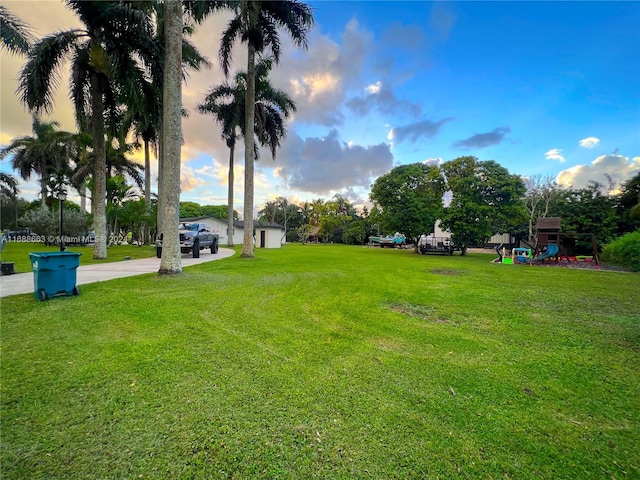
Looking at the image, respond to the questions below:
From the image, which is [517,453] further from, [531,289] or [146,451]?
[531,289]

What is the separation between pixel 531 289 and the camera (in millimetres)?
7332

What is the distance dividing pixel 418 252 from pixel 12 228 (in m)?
61.7

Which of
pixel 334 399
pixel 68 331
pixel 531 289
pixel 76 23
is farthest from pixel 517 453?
pixel 76 23

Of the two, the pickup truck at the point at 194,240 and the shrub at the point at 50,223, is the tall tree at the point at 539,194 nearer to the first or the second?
the pickup truck at the point at 194,240

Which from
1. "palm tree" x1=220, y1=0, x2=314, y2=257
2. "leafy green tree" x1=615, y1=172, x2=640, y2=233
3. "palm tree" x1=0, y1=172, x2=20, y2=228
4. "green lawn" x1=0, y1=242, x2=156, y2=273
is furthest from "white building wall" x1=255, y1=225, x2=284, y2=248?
"palm tree" x1=0, y1=172, x2=20, y2=228

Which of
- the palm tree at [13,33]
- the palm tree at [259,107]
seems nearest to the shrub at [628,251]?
the palm tree at [259,107]

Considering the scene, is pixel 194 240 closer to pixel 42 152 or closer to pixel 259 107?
pixel 259 107

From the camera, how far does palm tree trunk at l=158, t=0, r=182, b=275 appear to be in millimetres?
7734

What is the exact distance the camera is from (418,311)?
16.8 ft

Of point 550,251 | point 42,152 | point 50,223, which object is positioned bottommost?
point 550,251

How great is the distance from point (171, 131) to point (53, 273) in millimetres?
4859

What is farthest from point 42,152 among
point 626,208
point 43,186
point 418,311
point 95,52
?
point 626,208

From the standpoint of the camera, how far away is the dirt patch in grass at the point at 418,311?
472cm

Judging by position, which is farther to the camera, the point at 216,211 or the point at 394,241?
the point at 216,211
